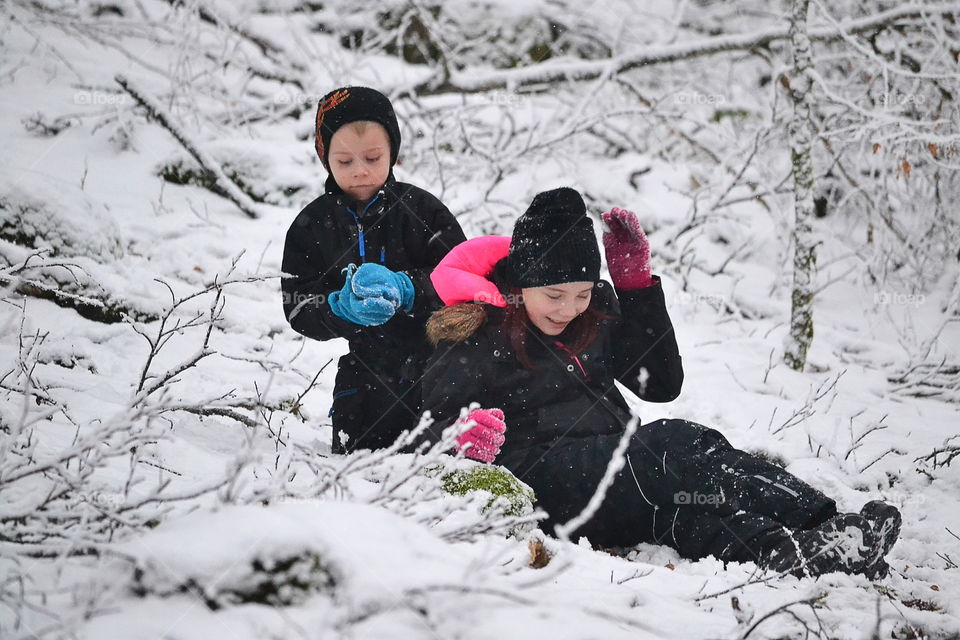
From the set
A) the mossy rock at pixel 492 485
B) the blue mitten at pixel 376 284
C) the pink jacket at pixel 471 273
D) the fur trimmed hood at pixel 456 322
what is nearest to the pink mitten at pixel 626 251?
the pink jacket at pixel 471 273

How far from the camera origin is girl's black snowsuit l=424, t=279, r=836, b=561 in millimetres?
2438

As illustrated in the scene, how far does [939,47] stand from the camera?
531cm

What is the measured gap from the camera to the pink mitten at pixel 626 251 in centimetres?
277

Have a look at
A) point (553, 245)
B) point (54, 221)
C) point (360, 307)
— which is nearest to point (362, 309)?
point (360, 307)

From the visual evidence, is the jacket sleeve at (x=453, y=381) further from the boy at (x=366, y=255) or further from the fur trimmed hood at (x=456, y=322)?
the boy at (x=366, y=255)

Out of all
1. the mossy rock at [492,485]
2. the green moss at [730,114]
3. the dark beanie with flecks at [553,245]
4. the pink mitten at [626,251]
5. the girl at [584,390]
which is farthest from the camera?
the green moss at [730,114]

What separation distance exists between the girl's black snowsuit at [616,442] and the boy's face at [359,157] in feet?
2.39

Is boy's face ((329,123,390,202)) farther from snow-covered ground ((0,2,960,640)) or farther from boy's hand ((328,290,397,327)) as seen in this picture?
snow-covered ground ((0,2,960,640))

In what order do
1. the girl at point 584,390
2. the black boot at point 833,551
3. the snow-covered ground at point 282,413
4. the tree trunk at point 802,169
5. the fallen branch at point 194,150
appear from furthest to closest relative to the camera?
the fallen branch at point 194,150 → the tree trunk at point 802,169 → the girl at point 584,390 → the black boot at point 833,551 → the snow-covered ground at point 282,413

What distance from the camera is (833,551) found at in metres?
2.19

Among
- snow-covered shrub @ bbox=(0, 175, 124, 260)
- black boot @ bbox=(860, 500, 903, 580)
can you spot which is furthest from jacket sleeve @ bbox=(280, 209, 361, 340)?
black boot @ bbox=(860, 500, 903, 580)

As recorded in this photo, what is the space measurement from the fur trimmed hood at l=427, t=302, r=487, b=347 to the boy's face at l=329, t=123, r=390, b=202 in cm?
69

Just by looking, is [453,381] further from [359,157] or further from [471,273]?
[359,157]

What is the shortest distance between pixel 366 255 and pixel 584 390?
45.5 inches
